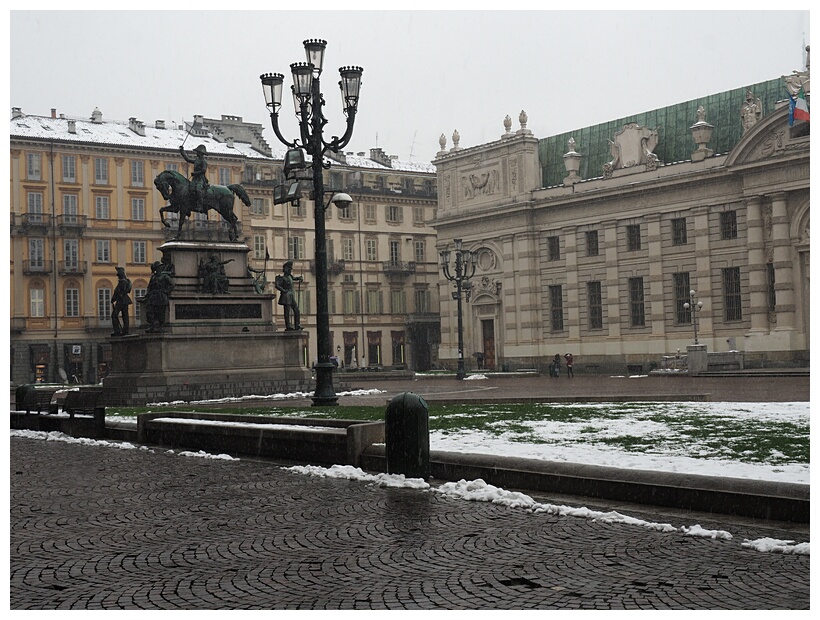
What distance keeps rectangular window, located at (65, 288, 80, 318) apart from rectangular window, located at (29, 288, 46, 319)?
58.6 inches

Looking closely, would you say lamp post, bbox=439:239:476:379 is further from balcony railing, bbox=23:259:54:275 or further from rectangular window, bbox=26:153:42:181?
rectangular window, bbox=26:153:42:181

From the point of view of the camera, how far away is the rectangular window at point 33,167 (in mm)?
70375

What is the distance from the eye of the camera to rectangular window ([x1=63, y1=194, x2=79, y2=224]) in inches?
2813

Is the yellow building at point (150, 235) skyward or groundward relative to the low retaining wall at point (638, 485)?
skyward

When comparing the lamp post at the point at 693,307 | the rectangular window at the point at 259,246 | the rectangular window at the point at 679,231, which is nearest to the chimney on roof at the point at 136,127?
the rectangular window at the point at 259,246

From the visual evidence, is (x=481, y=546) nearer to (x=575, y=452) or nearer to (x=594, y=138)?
(x=575, y=452)

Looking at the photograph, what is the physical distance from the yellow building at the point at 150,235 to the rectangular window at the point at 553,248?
9.57 metres

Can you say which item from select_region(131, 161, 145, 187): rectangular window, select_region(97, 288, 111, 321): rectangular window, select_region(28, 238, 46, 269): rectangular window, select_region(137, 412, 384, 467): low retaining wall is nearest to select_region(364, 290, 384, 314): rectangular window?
select_region(131, 161, 145, 187): rectangular window

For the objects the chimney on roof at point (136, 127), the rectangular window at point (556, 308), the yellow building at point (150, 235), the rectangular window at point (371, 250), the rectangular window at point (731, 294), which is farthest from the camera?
the rectangular window at point (371, 250)

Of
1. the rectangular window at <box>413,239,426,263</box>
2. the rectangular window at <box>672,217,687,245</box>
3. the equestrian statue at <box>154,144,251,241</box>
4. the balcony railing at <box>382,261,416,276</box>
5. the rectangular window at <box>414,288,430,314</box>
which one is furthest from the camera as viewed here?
the rectangular window at <box>413,239,426,263</box>

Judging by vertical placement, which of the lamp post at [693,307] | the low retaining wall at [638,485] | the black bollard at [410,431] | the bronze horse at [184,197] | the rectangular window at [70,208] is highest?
the rectangular window at [70,208]

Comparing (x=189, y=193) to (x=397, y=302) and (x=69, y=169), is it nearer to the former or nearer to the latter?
(x=69, y=169)

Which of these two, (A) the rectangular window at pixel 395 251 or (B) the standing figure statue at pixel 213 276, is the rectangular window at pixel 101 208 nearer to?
(A) the rectangular window at pixel 395 251

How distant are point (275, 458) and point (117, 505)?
14.8ft
